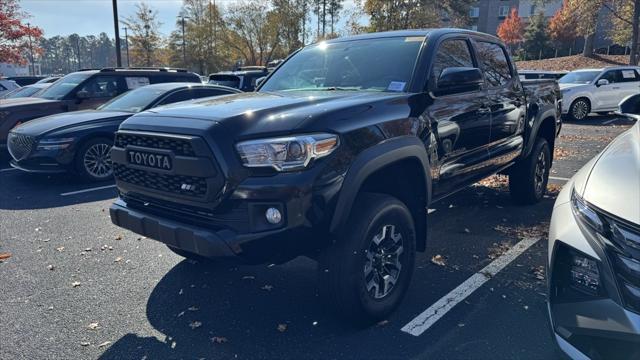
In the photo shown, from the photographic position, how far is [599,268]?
199cm

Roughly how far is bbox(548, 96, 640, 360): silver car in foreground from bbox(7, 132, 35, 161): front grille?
24.2ft

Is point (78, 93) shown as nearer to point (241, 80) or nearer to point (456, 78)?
point (241, 80)

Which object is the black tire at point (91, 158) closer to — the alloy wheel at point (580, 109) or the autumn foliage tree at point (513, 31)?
the alloy wheel at point (580, 109)

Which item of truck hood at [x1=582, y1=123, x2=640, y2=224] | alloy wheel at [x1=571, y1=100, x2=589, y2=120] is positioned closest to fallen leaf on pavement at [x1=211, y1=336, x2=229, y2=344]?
truck hood at [x1=582, y1=123, x2=640, y2=224]

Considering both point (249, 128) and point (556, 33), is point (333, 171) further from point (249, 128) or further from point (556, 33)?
point (556, 33)

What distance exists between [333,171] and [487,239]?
2.81m

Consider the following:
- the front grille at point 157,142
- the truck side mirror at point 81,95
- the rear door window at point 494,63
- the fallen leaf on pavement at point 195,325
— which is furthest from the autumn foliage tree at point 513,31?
the fallen leaf on pavement at point 195,325

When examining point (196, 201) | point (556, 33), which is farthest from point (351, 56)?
point (556, 33)

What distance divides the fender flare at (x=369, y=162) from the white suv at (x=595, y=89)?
1453 cm

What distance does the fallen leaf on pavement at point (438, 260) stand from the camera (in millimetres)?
4305

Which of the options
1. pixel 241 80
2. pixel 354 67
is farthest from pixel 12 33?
pixel 354 67

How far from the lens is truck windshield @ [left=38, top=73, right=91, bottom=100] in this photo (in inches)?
368

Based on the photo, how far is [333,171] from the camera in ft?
8.96

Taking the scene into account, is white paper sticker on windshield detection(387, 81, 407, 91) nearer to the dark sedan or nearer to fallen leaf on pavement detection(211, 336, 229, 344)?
fallen leaf on pavement detection(211, 336, 229, 344)
